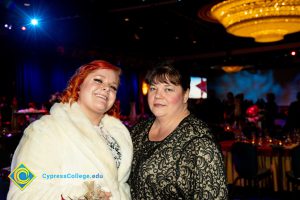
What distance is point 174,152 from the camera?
1.89m

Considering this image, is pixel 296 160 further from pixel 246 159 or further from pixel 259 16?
pixel 259 16

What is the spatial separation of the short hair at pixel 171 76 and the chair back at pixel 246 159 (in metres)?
3.08

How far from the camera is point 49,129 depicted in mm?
1686

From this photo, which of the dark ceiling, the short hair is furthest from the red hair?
the dark ceiling

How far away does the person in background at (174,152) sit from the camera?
1.76 metres

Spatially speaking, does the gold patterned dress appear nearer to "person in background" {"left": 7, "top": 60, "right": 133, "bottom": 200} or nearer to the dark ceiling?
"person in background" {"left": 7, "top": 60, "right": 133, "bottom": 200}

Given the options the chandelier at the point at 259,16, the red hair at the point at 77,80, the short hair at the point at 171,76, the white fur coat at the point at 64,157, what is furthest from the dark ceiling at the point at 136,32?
the white fur coat at the point at 64,157

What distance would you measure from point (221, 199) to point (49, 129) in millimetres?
1081

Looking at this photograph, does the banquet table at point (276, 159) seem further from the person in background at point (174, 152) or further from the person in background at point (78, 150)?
the person in background at point (78, 150)

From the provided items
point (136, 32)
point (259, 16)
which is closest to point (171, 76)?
point (259, 16)

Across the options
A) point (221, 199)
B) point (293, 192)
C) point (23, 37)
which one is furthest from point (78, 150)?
point (23, 37)

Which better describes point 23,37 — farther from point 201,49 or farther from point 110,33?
point 201,49

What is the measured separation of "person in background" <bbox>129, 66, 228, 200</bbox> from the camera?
176 cm

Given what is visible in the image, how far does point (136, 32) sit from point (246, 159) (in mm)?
6197
